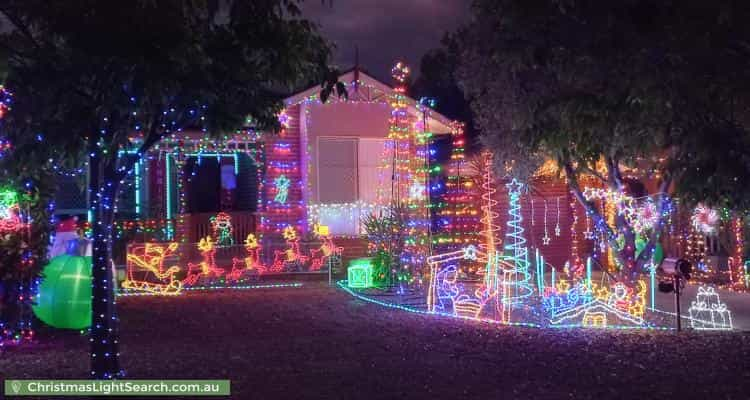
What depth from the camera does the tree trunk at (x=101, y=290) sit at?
21.5ft

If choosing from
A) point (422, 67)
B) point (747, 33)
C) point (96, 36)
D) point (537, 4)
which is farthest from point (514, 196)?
point (422, 67)

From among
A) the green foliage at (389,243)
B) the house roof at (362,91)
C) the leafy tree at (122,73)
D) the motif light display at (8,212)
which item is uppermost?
the house roof at (362,91)

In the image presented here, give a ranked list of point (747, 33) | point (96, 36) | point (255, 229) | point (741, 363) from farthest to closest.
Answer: point (255, 229) < point (741, 363) < point (747, 33) < point (96, 36)

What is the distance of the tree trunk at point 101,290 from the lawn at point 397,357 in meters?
0.43

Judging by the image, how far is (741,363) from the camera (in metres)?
7.59

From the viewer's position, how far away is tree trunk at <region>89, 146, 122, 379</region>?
6539 millimetres

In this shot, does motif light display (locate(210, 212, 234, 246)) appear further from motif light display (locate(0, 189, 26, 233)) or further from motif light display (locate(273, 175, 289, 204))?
motif light display (locate(0, 189, 26, 233))

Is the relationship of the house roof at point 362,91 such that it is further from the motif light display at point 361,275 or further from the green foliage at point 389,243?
the motif light display at point 361,275

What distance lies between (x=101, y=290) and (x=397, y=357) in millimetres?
3314

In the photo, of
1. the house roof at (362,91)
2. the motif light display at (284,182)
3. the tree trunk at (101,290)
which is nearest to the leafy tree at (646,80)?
the tree trunk at (101,290)

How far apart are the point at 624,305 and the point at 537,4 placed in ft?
18.6

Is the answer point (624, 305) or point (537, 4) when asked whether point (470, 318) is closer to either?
point (624, 305)

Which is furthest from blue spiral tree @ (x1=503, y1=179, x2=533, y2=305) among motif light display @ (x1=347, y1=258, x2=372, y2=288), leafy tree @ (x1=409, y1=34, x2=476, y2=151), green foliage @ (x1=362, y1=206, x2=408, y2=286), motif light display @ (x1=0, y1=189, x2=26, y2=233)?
leafy tree @ (x1=409, y1=34, x2=476, y2=151)

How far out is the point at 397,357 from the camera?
7863mm
